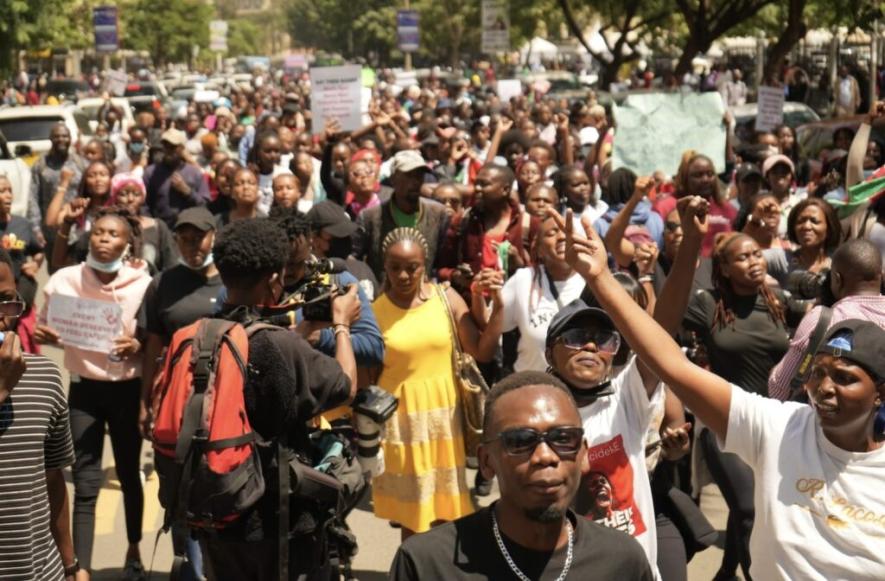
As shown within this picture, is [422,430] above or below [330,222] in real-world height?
below

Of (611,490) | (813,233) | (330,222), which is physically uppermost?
(330,222)

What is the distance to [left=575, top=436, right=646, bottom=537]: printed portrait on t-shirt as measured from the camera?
469 centimetres

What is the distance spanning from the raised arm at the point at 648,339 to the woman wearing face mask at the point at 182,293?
2.89 metres

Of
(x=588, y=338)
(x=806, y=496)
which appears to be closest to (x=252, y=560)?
(x=588, y=338)

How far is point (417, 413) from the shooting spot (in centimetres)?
647

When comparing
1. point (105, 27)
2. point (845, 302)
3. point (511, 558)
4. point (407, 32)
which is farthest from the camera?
point (105, 27)

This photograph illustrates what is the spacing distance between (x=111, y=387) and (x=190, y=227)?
0.89m

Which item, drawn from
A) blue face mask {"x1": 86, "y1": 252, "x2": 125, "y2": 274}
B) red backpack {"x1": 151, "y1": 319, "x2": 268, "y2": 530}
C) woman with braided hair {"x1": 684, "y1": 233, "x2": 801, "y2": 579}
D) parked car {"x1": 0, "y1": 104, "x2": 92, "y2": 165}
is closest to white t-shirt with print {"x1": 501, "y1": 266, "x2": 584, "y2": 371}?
woman with braided hair {"x1": 684, "y1": 233, "x2": 801, "y2": 579}

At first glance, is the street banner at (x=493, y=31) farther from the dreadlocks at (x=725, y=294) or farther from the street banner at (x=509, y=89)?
the dreadlocks at (x=725, y=294)

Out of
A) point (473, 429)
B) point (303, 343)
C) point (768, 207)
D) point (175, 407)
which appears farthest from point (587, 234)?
point (768, 207)

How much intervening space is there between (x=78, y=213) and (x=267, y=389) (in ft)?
14.0

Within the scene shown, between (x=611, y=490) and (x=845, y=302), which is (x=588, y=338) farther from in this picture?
(x=845, y=302)

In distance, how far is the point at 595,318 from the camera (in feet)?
15.7

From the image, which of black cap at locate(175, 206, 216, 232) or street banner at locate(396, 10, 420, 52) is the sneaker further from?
street banner at locate(396, 10, 420, 52)
